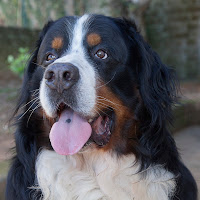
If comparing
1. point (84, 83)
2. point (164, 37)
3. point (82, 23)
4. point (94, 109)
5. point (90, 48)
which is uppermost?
point (82, 23)

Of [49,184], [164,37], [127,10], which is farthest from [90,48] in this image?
[164,37]

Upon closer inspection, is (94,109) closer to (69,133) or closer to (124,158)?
(69,133)

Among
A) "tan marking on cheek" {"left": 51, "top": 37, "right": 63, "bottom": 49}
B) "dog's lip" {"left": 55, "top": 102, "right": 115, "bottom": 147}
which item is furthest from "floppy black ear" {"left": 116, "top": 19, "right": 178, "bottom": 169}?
"tan marking on cheek" {"left": 51, "top": 37, "right": 63, "bottom": 49}

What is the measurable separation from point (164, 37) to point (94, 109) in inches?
358

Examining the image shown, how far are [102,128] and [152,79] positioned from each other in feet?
1.88

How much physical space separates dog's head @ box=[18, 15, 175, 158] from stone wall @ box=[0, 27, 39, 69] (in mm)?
6659

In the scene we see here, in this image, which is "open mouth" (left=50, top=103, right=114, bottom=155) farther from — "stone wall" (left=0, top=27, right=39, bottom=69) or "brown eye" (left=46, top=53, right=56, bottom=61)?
"stone wall" (left=0, top=27, right=39, bottom=69)

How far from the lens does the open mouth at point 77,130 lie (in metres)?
2.30

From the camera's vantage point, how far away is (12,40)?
30.7 feet

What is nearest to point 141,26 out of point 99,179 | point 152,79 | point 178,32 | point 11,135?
point 178,32

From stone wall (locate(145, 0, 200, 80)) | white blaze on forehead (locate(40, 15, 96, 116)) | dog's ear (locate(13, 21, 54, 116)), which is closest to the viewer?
white blaze on forehead (locate(40, 15, 96, 116))

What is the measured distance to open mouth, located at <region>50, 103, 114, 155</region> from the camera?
2.30 meters

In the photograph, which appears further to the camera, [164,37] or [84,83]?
[164,37]

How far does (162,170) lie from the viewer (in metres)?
2.52
